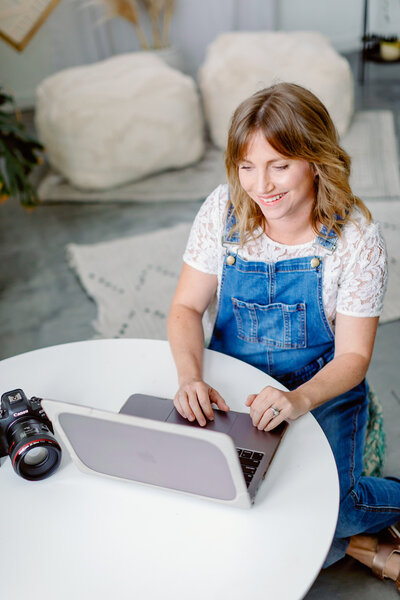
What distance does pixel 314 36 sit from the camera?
377 cm

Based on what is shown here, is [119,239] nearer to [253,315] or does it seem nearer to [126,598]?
[253,315]

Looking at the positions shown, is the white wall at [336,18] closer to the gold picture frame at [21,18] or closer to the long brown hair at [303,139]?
the gold picture frame at [21,18]

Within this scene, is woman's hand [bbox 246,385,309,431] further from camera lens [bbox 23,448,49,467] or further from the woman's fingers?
camera lens [bbox 23,448,49,467]

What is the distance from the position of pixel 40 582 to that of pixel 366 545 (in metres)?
0.77

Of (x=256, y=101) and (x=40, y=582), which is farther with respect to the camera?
(x=256, y=101)

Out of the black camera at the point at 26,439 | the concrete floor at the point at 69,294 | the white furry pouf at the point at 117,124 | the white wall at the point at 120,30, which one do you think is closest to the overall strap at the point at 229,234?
the black camera at the point at 26,439

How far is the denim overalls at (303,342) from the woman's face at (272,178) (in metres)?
0.10

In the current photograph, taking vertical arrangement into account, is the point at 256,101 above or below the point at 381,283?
above

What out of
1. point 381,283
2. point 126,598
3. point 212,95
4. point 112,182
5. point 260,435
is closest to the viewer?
point 126,598

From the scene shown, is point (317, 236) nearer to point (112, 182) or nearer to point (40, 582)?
point (40, 582)

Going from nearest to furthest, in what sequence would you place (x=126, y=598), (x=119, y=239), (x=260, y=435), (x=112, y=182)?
(x=126, y=598)
(x=260, y=435)
(x=119, y=239)
(x=112, y=182)

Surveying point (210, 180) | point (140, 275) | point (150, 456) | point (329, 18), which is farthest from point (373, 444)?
point (329, 18)

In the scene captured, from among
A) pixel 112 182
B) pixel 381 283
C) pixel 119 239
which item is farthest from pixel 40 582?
pixel 112 182

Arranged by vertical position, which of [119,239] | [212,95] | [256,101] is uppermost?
[256,101]
